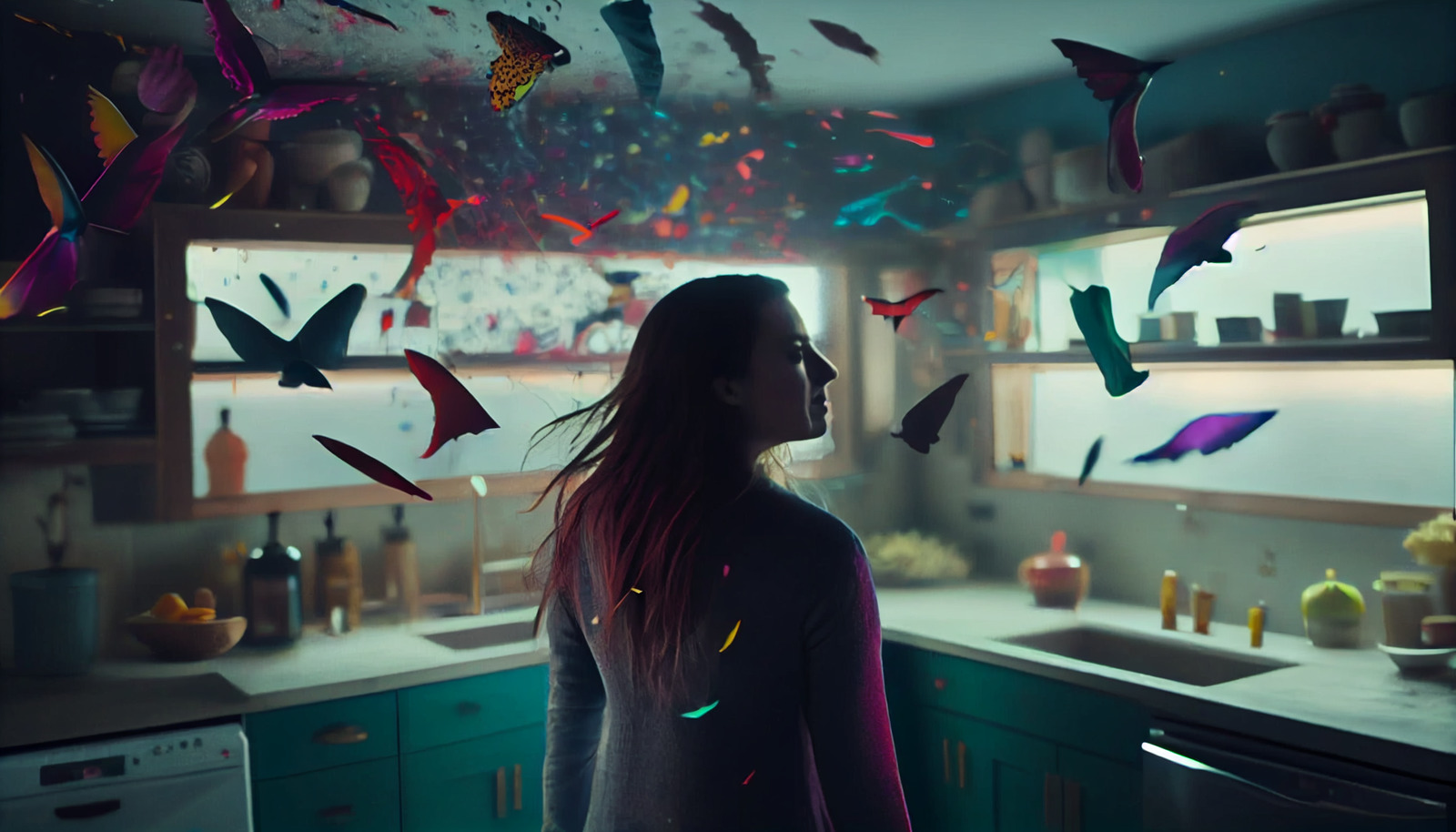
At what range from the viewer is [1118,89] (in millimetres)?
1924

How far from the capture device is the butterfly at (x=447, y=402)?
1.93 meters

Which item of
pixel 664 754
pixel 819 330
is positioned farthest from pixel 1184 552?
pixel 664 754

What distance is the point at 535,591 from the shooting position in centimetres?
214

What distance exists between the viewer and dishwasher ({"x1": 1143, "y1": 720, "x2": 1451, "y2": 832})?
1415mm

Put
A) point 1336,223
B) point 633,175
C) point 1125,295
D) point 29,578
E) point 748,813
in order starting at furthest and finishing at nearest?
point 1125,295 → point 633,175 → point 1336,223 → point 29,578 → point 748,813

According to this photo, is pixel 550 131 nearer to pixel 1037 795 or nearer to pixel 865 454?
pixel 865 454

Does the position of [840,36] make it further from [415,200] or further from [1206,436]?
[1206,436]

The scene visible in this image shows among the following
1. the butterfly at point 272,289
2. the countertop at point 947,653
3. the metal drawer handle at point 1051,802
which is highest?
the butterfly at point 272,289

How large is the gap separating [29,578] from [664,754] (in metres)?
1.39

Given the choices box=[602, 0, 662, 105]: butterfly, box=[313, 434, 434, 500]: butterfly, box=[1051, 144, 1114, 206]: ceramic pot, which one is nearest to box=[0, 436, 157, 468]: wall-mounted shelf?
box=[313, 434, 434, 500]: butterfly

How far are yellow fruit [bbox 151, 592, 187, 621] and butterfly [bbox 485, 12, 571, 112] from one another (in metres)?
1.07

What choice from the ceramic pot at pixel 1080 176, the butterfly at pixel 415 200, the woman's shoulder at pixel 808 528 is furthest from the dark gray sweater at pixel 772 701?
the ceramic pot at pixel 1080 176

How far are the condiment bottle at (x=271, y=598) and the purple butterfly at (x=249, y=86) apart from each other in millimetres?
784

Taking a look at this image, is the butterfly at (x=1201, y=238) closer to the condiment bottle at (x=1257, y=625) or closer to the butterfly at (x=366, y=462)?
the condiment bottle at (x=1257, y=625)
